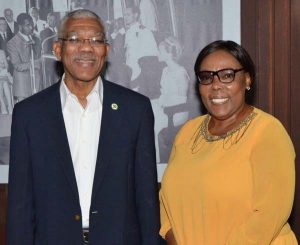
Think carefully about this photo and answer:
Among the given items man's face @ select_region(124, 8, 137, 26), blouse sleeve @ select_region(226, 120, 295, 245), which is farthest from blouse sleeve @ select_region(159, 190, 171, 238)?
man's face @ select_region(124, 8, 137, 26)

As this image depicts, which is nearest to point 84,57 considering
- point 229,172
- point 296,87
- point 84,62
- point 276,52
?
point 84,62

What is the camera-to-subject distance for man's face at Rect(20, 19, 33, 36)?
2.98m

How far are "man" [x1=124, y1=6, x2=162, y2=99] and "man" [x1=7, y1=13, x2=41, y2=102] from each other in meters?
0.52

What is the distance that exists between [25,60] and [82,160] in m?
1.09

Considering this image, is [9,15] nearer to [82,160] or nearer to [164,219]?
[82,160]

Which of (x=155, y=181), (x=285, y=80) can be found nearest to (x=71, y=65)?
(x=155, y=181)

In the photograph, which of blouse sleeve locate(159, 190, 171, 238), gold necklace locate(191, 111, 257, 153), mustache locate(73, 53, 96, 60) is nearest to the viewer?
gold necklace locate(191, 111, 257, 153)

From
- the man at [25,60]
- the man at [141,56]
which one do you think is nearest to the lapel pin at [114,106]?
the man at [141,56]

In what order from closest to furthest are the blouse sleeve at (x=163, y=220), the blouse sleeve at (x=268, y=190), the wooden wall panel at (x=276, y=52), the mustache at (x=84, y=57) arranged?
1. the blouse sleeve at (x=268, y=190)
2. the mustache at (x=84, y=57)
3. the blouse sleeve at (x=163, y=220)
4. the wooden wall panel at (x=276, y=52)

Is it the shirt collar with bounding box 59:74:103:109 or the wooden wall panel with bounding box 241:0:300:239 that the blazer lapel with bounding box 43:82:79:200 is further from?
the wooden wall panel with bounding box 241:0:300:239

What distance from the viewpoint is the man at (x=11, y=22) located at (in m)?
2.96

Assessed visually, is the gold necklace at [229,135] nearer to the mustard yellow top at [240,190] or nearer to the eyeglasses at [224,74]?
the mustard yellow top at [240,190]

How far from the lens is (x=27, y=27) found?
2.99 m

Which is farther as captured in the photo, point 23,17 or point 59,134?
point 23,17
